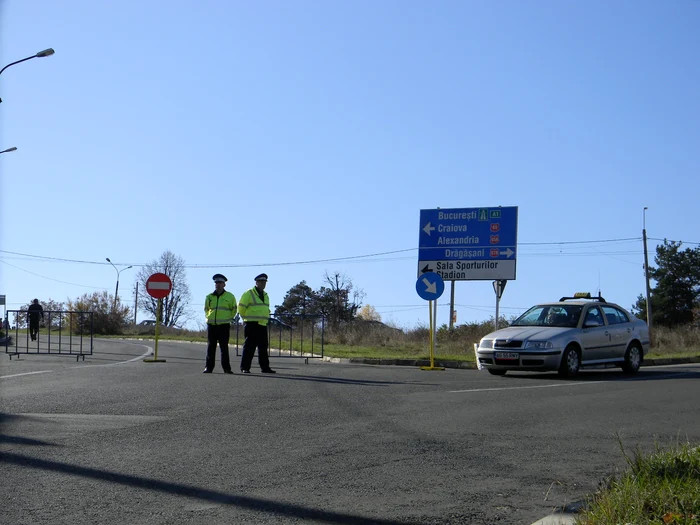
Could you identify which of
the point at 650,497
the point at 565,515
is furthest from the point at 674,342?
the point at 650,497

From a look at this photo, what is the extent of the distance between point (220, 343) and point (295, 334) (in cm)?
693

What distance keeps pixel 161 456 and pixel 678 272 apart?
7378cm

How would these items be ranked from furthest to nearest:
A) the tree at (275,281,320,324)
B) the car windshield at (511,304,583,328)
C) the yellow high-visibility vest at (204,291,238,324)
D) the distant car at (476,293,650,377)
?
the tree at (275,281,320,324)
the car windshield at (511,304,583,328)
the yellow high-visibility vest at (204,291,238,324)
the distant car at (476,293,650,377)

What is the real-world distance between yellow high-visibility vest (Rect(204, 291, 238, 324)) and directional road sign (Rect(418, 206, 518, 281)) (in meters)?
10.3

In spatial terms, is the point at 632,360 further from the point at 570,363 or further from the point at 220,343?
the point at 220,343

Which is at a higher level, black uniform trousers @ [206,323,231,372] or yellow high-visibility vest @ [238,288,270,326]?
yellow high-visibility vest @ [238,288,270,326]

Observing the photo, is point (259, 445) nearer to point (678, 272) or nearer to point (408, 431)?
point (408, 431)

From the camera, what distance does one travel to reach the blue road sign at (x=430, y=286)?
20312mm

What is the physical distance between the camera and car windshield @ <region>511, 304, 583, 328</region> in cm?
1733

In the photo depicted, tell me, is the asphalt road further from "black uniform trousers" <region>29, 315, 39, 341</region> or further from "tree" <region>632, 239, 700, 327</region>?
"tree" <region>632, 239, 700, 327</region>

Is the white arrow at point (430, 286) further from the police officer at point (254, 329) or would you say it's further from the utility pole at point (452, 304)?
the utility pole at point (452, 304)

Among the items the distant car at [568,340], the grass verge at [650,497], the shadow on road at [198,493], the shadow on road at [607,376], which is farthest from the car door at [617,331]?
the shadow on road at [198,493]

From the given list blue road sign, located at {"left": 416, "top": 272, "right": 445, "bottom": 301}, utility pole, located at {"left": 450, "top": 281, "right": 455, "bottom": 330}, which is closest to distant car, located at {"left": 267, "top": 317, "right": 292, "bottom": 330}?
blue road sign, located at {"left": 416, "top": 272, "right": 445, "bottom": 301}

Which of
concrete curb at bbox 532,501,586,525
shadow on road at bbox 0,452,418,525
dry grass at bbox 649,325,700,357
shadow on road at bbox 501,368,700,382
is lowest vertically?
concrete curb at bbox 532,501,586,525
